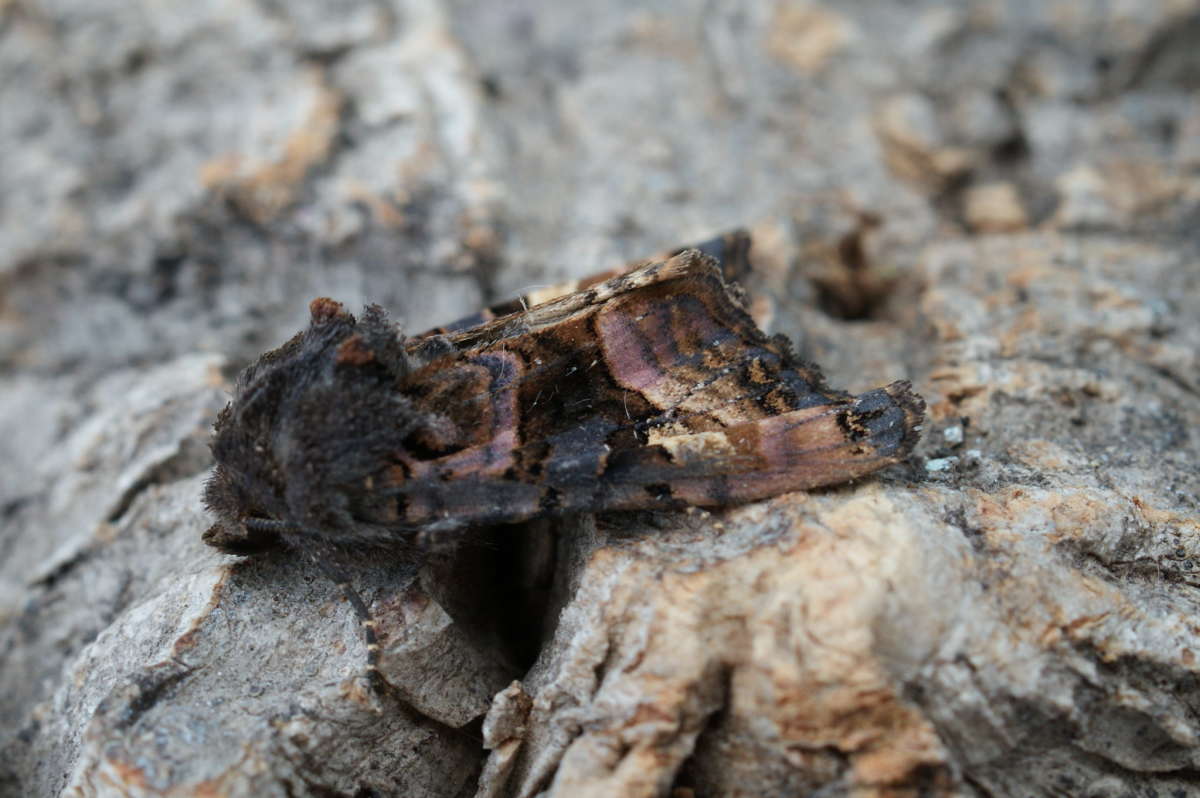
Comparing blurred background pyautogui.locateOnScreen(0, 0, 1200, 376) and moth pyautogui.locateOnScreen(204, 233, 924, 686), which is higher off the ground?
blurred background pyautogui.locateOnScreen(0, 0, 1200, 376)

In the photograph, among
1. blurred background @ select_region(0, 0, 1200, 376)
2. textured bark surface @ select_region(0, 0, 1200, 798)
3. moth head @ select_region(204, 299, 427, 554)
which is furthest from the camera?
blurred background @ select_region(0, 0, 1200, 376)

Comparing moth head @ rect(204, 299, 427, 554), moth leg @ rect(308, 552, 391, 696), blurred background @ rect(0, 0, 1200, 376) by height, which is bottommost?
moth leg @ rect(308, 552, 391, 696)

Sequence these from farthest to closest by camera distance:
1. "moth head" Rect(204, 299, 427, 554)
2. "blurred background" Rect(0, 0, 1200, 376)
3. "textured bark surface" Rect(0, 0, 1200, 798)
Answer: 1. "blurred background" Rect(0, 0, 1200, 376)
2. "moth head" Rect(204, 299, 427, 554)
3. "textured bark surface" Rect(0, 0, 1200, 798)

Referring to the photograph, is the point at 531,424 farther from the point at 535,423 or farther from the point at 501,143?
the point at 501,143

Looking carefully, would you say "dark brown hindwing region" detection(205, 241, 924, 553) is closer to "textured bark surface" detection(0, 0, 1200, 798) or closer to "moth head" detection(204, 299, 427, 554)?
"moth head" detection(204, 299, 427, 554)

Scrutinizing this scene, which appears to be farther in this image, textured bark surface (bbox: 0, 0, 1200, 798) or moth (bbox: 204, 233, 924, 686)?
moth (bbox: 204, 233, 924, 686)

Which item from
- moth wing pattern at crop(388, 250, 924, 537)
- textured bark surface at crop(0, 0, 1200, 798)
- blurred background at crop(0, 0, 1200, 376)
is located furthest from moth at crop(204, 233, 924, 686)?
blurred background at crop(0, 0, 1200, 376)

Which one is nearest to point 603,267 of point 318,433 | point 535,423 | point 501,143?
point 501,143
